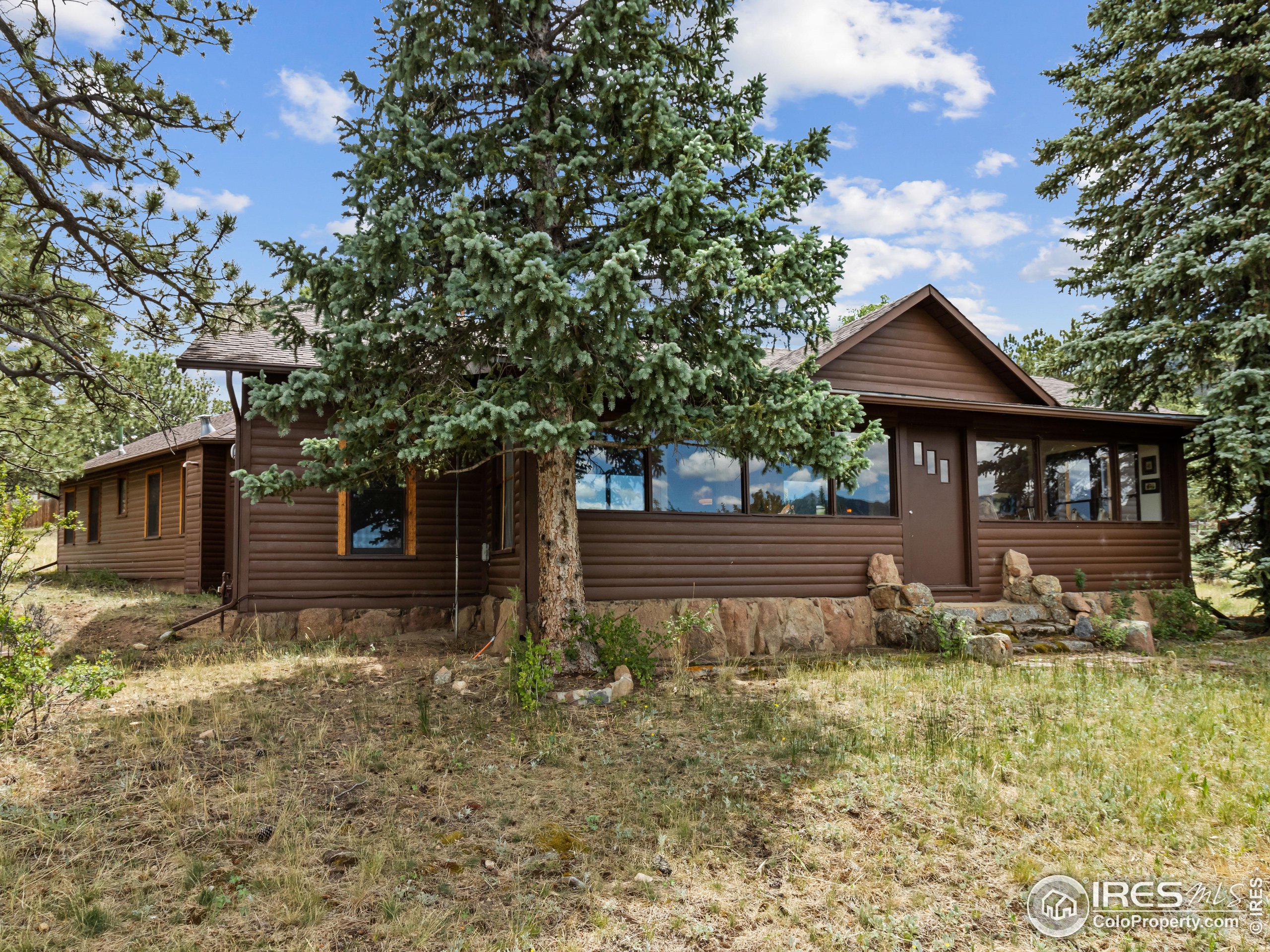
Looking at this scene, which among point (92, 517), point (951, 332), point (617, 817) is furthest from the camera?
point (92, 517)

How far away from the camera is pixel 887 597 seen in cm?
1134

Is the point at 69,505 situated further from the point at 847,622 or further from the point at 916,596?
the point at 916,596

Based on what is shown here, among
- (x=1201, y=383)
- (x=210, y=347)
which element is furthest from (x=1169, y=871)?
(x=1201, y=383)

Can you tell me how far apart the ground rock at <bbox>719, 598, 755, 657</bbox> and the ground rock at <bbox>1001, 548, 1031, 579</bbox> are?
181 inches

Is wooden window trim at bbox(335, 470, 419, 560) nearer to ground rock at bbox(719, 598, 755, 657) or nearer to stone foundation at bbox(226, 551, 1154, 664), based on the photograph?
stone foundation at bbox(226, 551, 1154, 664)

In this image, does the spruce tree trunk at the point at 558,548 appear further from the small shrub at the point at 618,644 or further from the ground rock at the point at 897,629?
the ground rock at the point at 897,629

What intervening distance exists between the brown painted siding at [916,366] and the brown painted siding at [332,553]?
20.0 feet

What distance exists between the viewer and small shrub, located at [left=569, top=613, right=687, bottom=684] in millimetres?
7945

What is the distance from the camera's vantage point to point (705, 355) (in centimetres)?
760

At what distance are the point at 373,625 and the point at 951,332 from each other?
410 inches

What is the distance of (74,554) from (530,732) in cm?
2133

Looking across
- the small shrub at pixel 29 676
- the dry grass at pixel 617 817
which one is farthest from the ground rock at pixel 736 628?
the small shrub at pixel 29 676

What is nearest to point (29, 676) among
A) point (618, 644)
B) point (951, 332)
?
point (618, 644)

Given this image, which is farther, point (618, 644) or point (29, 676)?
point (618, 644)
